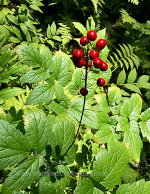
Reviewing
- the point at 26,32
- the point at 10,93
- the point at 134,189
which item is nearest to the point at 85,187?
the point at 134,189

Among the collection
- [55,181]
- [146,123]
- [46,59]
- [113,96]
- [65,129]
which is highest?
[46,59]

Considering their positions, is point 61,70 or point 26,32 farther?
point 26,32

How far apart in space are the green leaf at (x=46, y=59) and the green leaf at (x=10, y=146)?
512 mm

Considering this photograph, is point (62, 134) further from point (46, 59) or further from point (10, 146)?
point (46, 59)

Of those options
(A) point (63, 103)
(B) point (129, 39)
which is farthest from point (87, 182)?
(B) point (129, 39)

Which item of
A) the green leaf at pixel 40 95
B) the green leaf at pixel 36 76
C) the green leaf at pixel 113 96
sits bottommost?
the green leaf at pixel 113 96

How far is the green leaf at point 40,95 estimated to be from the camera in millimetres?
1166

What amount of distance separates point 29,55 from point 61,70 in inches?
9.8

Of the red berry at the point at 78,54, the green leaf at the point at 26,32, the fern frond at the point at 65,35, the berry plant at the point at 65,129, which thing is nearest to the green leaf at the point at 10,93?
the berry plant at the point at 65,129

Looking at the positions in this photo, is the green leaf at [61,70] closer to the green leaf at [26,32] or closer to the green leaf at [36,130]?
the green leaf at [36,130]

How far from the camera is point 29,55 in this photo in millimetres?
1188

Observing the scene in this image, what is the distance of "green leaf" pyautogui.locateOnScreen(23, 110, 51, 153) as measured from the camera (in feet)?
3.25

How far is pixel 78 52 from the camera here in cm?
107

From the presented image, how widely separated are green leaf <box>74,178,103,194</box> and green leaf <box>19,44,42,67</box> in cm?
81
